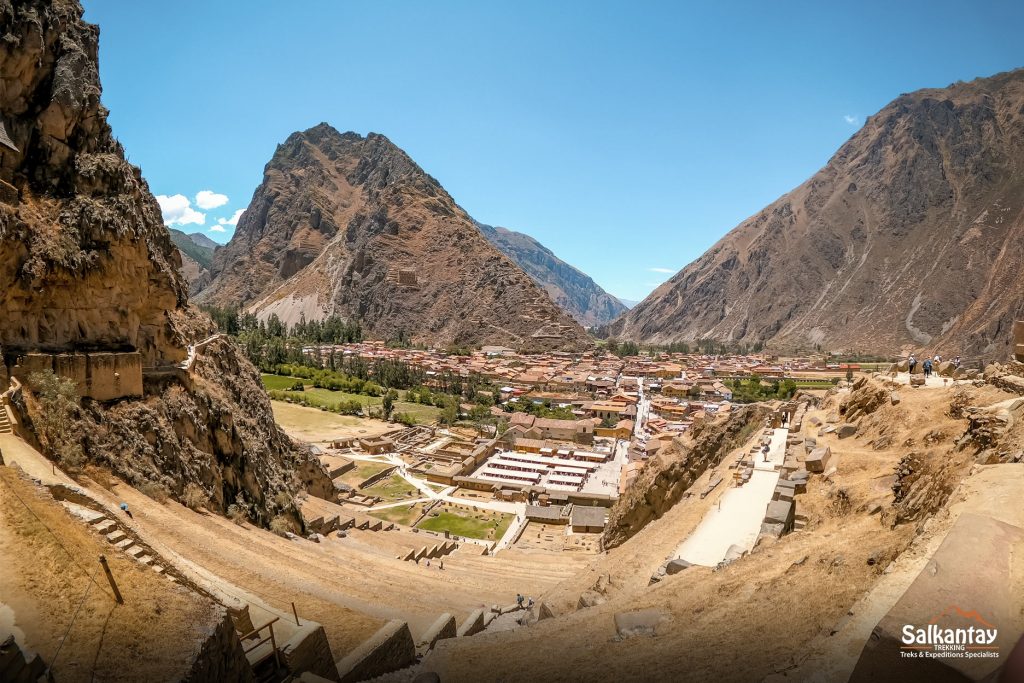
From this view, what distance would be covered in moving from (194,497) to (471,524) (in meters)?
18.6

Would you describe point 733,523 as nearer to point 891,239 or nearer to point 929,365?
point 929,365

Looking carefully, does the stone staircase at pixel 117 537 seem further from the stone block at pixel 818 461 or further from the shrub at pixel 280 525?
the stone block at pixel 818 461

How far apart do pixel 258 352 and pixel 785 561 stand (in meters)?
83.2

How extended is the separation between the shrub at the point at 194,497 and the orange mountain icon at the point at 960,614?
17038 millimetres

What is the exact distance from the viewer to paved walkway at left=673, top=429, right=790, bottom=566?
39.9ft

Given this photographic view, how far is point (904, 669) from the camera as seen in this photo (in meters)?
4.73

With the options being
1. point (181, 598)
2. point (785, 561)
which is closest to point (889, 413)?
point (785, 561)

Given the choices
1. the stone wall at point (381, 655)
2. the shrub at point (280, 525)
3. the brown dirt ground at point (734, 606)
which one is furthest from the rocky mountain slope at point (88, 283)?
the brown dirt ground at point (734, 606)

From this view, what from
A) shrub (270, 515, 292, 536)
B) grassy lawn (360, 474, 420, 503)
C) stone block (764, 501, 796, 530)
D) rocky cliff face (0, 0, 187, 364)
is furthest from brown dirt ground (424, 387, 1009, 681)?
grassy lawn (360, 474, 420, 503)

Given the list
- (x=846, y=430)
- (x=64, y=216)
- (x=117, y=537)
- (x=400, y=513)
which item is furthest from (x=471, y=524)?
(x=117, y=537)

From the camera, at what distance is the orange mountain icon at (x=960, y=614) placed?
4.97 metres

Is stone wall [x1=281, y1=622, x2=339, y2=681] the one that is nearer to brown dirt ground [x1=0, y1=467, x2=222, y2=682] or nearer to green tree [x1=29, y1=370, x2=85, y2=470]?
brown dirt ground [x1=0, y1=467, x2=222, y2=682]

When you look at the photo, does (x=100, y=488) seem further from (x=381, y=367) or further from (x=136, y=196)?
(x=381, y=367)

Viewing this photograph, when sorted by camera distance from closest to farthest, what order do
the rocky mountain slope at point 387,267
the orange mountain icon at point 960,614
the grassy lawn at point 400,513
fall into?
the orange mountain icon at point 960,614
the grassy lawn at point 400,513
the rocky mountain slope at point 387,267
